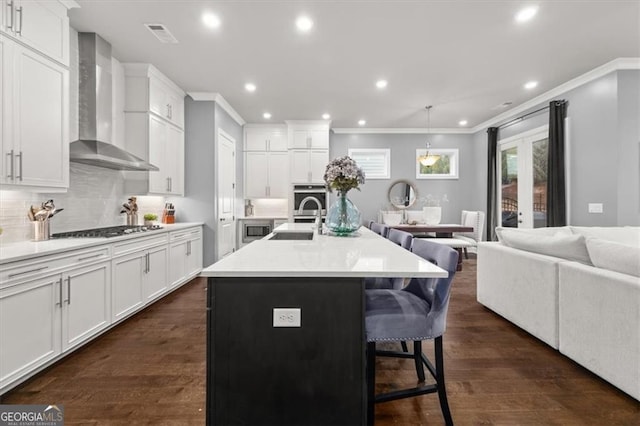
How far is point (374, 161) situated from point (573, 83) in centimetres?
358

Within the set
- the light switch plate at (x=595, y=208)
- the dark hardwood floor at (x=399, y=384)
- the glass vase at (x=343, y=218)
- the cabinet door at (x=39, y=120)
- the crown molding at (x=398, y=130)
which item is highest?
the crown molding at (x=398, y=130)

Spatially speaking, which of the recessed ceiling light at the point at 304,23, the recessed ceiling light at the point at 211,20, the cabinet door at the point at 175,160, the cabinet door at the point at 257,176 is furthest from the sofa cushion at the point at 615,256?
the cabinet door at the point at 257,176

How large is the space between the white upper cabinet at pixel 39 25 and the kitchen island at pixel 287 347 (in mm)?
2447

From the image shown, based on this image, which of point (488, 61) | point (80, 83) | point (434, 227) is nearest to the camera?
point (80, 83)

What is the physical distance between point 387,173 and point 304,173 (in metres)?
1.99

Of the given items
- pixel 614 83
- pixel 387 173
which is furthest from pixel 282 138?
pixel 614 83

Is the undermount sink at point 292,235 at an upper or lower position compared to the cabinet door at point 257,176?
lower

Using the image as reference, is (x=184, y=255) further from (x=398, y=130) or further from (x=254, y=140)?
(x=398, y=130)

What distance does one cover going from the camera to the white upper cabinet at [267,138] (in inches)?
251

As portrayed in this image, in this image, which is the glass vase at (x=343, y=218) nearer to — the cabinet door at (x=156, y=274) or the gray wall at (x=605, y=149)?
the cabinet door at (x=156, y=274)

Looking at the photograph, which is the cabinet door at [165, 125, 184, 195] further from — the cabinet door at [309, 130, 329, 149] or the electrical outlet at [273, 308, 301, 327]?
the electrical outlet at [273, 308, 301, 327]

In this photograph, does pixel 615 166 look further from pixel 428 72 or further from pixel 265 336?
Result: pixel 265 336

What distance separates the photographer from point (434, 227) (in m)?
5.16

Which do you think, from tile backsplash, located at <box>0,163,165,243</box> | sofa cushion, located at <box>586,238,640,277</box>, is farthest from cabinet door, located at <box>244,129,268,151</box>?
sofa cushion, located at <box>586,238,640,277</box>
